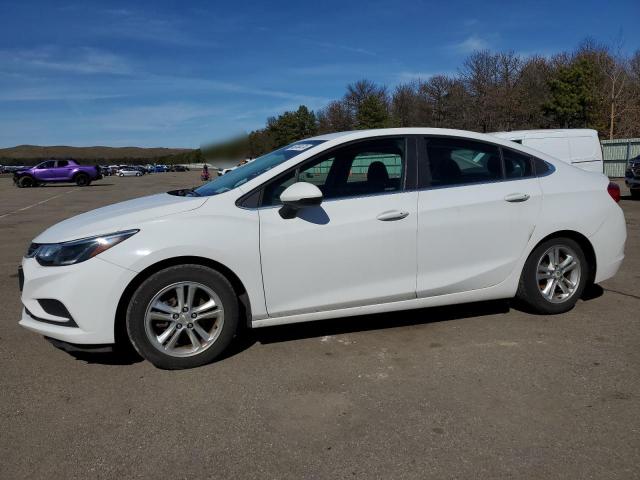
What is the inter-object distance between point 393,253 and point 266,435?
166cm

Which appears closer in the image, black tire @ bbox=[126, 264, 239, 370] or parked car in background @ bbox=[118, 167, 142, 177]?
black tire @ bbox=[126, 264, 239, 370]

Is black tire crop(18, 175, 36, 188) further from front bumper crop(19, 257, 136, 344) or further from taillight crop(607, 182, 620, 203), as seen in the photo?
taillight crop(607, 182, 620, 203)

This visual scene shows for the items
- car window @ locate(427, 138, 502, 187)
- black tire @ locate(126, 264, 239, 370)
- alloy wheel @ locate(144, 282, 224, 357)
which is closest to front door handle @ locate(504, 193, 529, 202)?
car window @ locate(427, 138, 502, 187)

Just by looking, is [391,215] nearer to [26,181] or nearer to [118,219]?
[118,219]

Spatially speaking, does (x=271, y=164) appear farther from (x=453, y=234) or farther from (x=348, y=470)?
(x=348, y=470)

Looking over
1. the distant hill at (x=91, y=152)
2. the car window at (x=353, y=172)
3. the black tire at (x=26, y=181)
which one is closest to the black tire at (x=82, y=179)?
the black tire at (x=26, y=181)

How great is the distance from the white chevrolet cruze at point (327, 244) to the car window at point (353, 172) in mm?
11

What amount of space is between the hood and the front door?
571 mm

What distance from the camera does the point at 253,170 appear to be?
4.18 meters

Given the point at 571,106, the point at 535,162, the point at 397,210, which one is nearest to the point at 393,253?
the point at 397,210

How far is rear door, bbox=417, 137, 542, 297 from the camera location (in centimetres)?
407

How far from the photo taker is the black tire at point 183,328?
3.48 m

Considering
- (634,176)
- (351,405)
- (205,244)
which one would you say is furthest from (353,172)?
(634,176)

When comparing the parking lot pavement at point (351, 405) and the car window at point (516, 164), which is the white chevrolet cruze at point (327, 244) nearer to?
the car window at point (516, 164)
